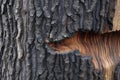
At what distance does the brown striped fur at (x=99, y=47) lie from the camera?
1244 mm

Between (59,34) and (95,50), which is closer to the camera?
(59,34)

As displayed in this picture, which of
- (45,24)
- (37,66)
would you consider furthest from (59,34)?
(37,66)

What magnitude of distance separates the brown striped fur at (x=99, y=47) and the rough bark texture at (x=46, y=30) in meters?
0.04

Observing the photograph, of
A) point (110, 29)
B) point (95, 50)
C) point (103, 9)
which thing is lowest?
point (95, 50)

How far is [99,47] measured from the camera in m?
1.31

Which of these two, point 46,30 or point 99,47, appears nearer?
point 46,30

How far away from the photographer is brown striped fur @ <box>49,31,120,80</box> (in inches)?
49.0

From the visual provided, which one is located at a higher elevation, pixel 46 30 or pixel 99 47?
pixel 46 30

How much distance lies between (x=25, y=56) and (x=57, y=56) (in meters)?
0.17

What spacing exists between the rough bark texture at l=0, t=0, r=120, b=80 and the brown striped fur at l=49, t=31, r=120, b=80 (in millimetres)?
44

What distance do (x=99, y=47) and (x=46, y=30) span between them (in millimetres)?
322

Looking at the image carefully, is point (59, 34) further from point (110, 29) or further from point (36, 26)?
point (110, 29)

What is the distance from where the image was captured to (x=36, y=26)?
1.19m

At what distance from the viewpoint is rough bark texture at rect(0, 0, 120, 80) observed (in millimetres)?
1174
